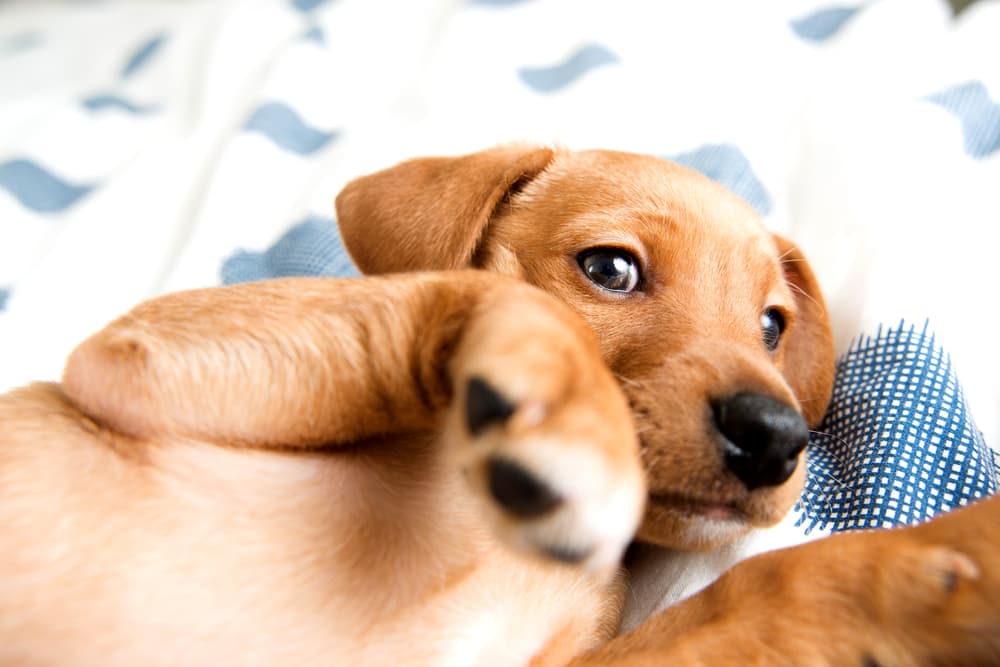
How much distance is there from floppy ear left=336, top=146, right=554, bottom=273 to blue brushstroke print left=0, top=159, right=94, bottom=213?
1.39m

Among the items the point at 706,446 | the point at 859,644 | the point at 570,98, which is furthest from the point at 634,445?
the point at 570,98

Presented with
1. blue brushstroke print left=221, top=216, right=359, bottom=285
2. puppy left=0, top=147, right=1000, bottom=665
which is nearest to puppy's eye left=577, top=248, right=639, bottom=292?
puppy left=0, top=147, right=1000, bottom=665

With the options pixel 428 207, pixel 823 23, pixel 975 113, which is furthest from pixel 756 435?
pixel 823 23

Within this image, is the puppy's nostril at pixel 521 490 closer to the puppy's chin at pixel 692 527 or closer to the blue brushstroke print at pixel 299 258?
the puppy's chin at pixel 692 527

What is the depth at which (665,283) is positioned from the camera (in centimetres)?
150

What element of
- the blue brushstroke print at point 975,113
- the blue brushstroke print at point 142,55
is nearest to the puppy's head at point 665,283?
the blue brushstroke print at point 975,113

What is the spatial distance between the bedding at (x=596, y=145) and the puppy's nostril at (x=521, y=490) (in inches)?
29.7

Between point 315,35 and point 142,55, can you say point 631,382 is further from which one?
point 142,55

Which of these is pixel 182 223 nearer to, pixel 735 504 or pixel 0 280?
pixel 0 280

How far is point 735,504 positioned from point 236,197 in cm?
186

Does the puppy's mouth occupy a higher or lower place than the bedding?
lower

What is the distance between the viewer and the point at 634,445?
891 mm

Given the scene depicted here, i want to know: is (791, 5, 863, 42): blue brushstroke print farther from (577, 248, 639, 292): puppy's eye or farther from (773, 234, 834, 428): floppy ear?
(577, 248, 639, 292): puppy's eye

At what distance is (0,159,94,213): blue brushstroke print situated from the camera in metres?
2.51
